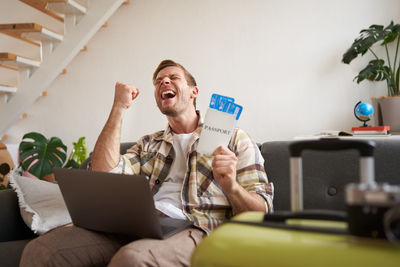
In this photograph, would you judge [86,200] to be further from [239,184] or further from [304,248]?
[304,248]

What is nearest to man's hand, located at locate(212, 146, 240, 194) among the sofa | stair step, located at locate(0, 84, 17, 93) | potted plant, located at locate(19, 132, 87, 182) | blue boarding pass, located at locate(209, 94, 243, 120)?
blue boarding pass, located at locate(209, 94, 243, 120)

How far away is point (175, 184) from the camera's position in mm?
1536

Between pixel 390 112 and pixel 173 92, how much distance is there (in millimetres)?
1209

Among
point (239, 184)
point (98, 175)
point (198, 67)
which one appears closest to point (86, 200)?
point (98, 175)

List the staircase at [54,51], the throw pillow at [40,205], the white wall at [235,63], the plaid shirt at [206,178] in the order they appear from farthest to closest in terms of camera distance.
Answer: the staircase at [54,51] < the white wall at [235,63] < the throw pillow at [40,205] < the plaid shirt at [206,178]

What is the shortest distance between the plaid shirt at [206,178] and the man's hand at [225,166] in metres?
0.13

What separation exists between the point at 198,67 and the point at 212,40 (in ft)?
0.70

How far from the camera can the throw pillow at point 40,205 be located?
1.63m

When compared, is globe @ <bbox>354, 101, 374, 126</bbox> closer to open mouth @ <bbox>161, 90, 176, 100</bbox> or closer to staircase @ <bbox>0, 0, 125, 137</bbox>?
open mouth @ <bbox>161, 90, 176, 100</bbox>

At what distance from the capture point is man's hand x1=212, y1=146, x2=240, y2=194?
127cm

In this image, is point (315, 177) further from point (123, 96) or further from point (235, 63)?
point (235, 63)

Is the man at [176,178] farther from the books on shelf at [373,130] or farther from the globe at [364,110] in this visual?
the globe at [364,110]

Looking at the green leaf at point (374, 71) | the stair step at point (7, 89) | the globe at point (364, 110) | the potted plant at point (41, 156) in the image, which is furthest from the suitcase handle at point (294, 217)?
the stair step at point (7, 89)

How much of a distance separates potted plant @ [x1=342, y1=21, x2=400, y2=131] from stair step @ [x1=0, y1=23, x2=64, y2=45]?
1938 mm
